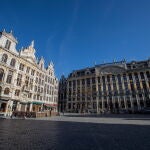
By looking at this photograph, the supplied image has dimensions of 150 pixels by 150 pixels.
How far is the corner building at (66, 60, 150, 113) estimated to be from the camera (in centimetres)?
4900

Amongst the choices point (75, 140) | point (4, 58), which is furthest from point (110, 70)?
point (75, 140)

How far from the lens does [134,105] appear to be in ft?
159

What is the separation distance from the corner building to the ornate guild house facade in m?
17.1

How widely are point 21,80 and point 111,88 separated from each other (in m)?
37.8

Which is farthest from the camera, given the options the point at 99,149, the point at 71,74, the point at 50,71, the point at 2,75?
the point at 71,74

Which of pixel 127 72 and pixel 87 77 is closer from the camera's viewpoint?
pixel 127 72

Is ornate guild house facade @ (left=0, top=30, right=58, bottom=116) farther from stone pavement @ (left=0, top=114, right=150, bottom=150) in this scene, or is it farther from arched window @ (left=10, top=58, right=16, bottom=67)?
stone pavement @ (left=0, top=114, right=150, bottom=150)

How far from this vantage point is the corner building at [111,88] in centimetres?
4900

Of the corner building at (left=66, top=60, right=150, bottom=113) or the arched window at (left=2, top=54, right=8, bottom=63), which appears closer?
the arched window at (left=2, top=54, right=8, bottom=63)

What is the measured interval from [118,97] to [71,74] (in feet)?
95.8

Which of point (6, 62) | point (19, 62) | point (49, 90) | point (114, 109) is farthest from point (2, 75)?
point (114, 109)

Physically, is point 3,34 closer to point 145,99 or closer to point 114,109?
point 114,109

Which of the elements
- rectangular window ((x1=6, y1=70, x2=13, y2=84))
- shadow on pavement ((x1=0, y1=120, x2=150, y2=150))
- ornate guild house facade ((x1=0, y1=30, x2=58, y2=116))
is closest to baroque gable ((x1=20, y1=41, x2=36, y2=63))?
ornate guild house facade ((x1=0, y1=30, x2=58, y2=116))

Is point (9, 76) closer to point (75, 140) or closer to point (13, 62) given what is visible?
point (13, 62)
